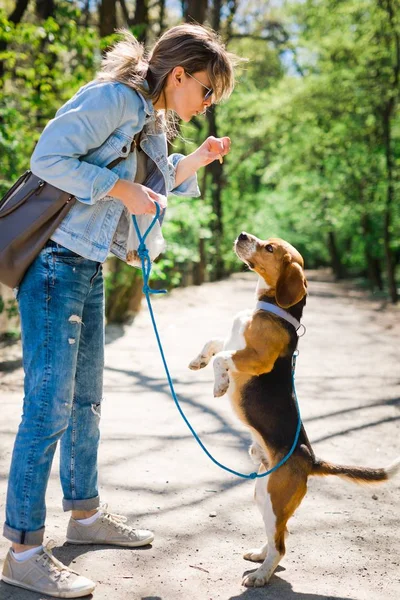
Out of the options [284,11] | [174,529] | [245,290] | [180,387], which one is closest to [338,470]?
[174,529]

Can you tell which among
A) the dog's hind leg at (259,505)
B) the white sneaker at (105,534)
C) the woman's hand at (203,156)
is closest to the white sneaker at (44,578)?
the white sneaker at (105,534)

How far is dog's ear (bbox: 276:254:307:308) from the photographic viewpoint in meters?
3.45

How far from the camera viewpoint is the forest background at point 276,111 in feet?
29.3

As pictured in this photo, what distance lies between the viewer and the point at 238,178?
112 ft

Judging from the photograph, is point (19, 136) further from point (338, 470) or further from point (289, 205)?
point (289, 205)

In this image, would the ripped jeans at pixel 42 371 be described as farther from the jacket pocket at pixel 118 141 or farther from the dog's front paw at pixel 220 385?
the dog's front paw at pixel 220 385

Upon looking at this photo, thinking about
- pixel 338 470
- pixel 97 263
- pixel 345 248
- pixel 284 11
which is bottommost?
pixel 345 248

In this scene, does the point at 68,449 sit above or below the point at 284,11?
below

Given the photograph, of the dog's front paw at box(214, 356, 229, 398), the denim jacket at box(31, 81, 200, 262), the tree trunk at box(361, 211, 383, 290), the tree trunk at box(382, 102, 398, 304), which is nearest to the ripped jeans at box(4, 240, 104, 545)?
the denim jacket at box(31, 81, 200, 262)

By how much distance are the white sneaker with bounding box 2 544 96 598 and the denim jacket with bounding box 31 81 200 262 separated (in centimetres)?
130

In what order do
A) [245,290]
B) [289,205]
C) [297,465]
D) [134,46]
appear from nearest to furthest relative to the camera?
[134,46]
[297,465]
[245,290]
[289,205]

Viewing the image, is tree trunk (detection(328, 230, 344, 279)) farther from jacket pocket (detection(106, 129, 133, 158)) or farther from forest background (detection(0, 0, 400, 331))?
jacket pocket (detection(106, 129, 133, 158))

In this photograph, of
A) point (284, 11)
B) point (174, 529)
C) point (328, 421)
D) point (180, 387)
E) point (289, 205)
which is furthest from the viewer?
point (289, 205)

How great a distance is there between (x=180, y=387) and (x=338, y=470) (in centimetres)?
409
